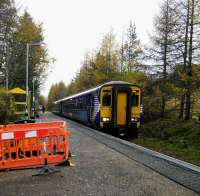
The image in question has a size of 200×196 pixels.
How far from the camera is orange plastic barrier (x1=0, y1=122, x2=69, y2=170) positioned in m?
8.23

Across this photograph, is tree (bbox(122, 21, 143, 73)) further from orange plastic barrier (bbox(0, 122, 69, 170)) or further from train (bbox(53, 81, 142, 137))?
orange plastic barrier (bbox(0, 122, 69, 170))

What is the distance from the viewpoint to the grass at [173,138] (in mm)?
15641

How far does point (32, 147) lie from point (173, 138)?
13876 millimetres

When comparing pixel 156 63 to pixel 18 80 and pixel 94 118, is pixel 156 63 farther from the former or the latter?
pixel 18 80

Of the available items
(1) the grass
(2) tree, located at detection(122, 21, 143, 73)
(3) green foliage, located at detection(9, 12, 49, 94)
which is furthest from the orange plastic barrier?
(2) tree, located at detection(122, 21, 143, 73)

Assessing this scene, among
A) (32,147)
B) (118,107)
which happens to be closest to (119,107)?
(118,107)

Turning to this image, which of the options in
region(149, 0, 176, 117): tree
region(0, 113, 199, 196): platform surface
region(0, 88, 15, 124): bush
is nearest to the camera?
region(0, 113, 199, 196): platform surface

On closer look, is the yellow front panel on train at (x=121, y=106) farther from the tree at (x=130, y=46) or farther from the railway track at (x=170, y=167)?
the tree at (x=130, y=46)

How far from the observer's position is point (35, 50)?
4288 centimetres

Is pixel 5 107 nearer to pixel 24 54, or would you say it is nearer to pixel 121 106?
pixel 121 106

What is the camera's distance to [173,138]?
21.0 m

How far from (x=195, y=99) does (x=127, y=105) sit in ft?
19.7

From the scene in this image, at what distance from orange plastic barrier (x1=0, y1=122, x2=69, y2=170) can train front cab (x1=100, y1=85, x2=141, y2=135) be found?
11724 millimetres

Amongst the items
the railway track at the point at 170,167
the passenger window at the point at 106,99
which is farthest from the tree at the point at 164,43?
the railway track at the point at 170,167
